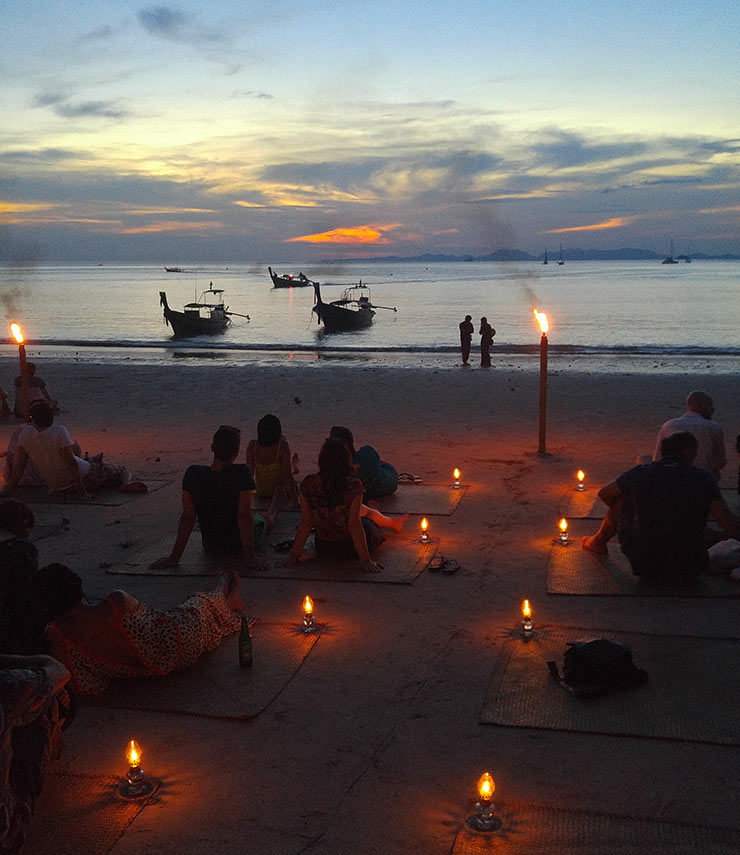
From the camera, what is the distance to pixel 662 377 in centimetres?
2122

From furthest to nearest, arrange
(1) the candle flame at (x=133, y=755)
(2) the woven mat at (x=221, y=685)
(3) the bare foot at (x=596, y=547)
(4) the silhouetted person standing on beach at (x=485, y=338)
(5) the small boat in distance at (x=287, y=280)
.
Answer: (5) the small boat in distance at (x=287, y=280) → (4) the silhouetted person standing on beach at (x=485, y=338) → (3) the bare foot at (x=596, y=547) → (2) the woven mat at (x=221, y=685) → (1) the candle flame at (x=133, y=755)

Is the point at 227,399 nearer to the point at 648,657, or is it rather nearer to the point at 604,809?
the point at 648,657

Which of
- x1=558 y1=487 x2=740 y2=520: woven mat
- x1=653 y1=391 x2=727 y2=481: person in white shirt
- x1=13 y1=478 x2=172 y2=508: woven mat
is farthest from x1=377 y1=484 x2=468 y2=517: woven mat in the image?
x1=13 y1=478 x2=172 y2=508: woven mat

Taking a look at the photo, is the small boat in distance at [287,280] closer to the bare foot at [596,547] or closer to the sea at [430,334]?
the sea at [430,334]

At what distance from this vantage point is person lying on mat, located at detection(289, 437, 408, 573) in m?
5.95

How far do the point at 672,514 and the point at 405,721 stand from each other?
2.50 meters

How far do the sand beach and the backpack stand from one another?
1.07 ft

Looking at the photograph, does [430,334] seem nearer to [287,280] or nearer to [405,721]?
[405,721]

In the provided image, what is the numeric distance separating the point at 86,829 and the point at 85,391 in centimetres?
1573

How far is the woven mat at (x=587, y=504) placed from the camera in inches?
291

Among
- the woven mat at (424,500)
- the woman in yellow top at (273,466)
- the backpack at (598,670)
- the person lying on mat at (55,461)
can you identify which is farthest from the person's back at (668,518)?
the person lying on mat at (55,461)

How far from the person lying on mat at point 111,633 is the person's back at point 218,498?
1.56 meters

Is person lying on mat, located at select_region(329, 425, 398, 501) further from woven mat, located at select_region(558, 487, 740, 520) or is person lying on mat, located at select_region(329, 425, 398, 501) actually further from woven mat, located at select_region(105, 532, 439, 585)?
woven mat, located at select_region(558, 487, 740, 520)

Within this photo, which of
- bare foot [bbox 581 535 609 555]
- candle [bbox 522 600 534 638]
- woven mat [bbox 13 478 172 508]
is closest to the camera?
candle [bbox 522 600 534 638]
